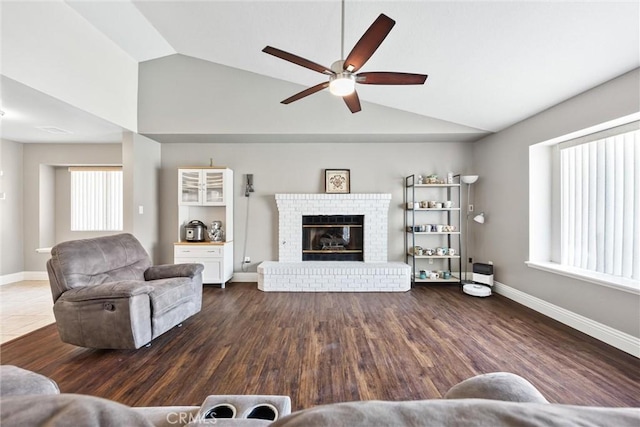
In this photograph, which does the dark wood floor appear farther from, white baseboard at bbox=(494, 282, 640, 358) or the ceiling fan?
the ceiling fan

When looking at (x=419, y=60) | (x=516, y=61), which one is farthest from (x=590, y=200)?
(x=419, y=60)

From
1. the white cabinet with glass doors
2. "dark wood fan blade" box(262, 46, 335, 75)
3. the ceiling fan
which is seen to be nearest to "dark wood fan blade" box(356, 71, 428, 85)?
the ceiling fan

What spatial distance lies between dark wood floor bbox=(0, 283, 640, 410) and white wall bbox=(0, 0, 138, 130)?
104 inches

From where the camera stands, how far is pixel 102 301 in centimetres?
226

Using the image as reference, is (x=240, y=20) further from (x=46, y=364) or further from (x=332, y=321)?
(x=46, y=364)

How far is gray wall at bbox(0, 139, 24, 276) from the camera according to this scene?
184 inches

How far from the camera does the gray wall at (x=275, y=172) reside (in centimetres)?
481

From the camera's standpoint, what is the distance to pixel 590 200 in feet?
9.85

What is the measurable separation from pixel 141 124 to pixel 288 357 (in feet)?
13.3

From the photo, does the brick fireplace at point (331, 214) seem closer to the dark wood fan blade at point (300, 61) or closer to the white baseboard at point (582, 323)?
the white baseboard at point (582, 323)

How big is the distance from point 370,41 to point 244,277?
13.5 feet

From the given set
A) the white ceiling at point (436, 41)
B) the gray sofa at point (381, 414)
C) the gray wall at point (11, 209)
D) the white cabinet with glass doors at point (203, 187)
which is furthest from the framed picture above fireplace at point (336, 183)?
the gray wall at point (11, 209)

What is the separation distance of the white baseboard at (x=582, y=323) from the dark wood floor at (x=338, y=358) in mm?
82

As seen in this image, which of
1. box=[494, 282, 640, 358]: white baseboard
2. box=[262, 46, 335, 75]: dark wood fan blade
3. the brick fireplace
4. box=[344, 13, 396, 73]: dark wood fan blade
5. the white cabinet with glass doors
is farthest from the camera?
the brick fireplace
